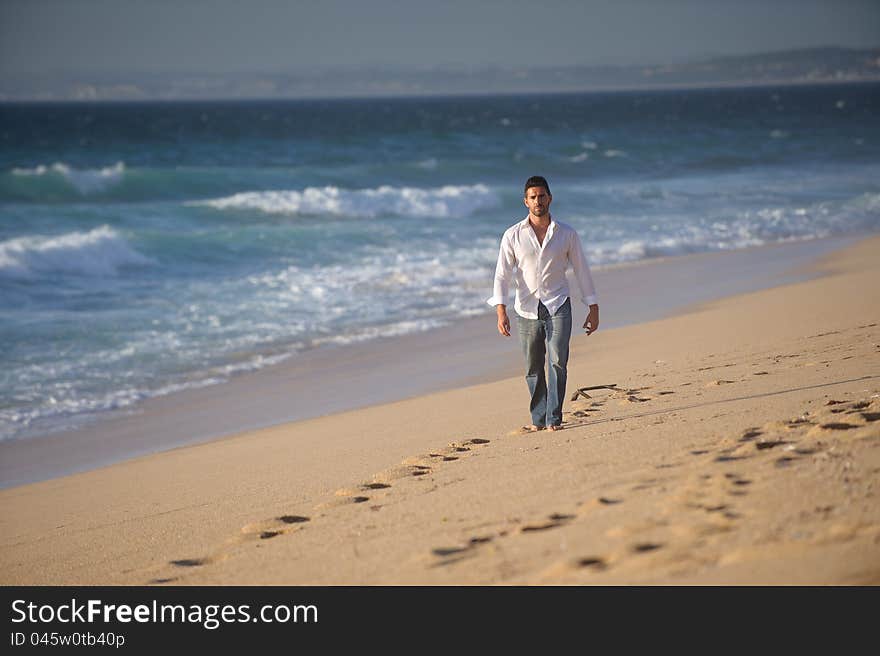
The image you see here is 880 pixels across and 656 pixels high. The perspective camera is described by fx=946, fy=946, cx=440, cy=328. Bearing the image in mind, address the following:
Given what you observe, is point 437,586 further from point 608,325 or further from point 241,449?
point 608,325

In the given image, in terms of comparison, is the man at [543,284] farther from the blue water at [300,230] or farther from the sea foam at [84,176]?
the sea foam at [84,176]

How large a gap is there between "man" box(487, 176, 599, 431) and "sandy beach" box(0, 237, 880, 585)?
1.45ft

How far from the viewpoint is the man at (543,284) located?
19.1ft

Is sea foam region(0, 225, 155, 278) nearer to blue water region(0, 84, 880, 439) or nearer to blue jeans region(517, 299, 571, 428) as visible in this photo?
blue water region(0, 84, 880, 439)

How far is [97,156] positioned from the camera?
4756 centimetres

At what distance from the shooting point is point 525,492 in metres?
4.55

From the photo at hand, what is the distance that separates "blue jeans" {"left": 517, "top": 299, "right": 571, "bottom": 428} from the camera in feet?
19.6

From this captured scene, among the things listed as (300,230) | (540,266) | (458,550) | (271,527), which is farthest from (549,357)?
(300,230)

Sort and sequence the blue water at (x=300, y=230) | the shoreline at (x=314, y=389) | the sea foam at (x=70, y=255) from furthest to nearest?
the sea foam at (x=70, y=255)
the blue water at (x=300, y=230)
the shoreline at (x=314, y=389)

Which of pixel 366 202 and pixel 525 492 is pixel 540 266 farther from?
pixel 366 202

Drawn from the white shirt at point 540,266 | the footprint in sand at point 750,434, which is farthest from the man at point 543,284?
the footprint in sand at point 750,434
